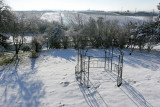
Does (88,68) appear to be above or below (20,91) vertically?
above

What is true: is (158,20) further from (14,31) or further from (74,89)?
(14,31)

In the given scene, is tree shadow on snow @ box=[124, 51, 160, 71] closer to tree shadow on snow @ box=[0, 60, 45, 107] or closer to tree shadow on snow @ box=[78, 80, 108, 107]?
tree shadow on snow @ box=[78, 80, 108, 107]

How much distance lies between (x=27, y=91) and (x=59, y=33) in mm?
12015

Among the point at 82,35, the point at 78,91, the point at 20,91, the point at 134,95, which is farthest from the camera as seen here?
the point at 82,35

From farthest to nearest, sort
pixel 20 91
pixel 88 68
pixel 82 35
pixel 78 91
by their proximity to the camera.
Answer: pixel 82 35, pixel 88 68, pixel 20 91, pixel 78 91

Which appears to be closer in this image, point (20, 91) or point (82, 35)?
point (20, 91)

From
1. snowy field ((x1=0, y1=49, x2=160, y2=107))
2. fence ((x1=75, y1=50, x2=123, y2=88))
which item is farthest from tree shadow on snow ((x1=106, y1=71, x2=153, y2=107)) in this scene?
fence ((x1=75, y1=50, x2=123, y2=88))

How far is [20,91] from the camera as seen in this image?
5883 mm

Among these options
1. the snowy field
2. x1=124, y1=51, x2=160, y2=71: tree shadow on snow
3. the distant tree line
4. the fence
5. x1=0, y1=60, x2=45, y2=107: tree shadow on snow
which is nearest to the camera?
the snowy field

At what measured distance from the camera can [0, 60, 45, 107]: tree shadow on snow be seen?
5.04 metres

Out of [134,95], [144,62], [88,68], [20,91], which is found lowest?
[20,91]

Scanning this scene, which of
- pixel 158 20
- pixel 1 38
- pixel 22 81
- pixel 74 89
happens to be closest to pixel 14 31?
pixel 1 38

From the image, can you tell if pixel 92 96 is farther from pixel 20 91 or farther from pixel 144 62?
pixel 144 62

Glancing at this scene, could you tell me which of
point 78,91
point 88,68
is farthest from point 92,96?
point 88,68
